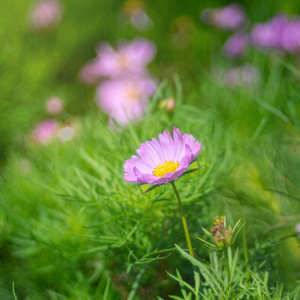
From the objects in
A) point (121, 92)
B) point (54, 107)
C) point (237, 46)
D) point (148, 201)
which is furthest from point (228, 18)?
point (148, 201)

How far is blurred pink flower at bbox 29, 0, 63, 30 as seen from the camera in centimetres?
151

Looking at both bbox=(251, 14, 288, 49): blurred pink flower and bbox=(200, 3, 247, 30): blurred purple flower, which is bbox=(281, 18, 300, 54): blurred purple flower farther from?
bbox=(200, 3, 247, 30): blurred purple flower

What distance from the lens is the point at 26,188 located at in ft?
2.60

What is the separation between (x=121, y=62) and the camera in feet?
4.09

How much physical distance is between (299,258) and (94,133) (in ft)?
1.41

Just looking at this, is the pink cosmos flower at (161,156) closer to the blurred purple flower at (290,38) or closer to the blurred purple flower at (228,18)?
the blurred purple flower at (290,38)

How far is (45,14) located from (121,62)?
479 millimetres

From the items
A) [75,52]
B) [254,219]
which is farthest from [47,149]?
[75,52]

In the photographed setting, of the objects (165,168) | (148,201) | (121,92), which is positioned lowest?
(121,92)

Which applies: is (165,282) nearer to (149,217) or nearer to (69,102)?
(149,217)

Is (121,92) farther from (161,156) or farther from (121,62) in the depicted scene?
(161,156)

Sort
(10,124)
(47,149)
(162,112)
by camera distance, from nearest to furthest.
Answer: (162,112)
(47,149)
(10,124)

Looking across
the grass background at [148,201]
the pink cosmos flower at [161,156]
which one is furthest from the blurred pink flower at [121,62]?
the pink cosmos flower at [161,156]

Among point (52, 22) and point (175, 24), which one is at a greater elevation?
point (52, 22)
